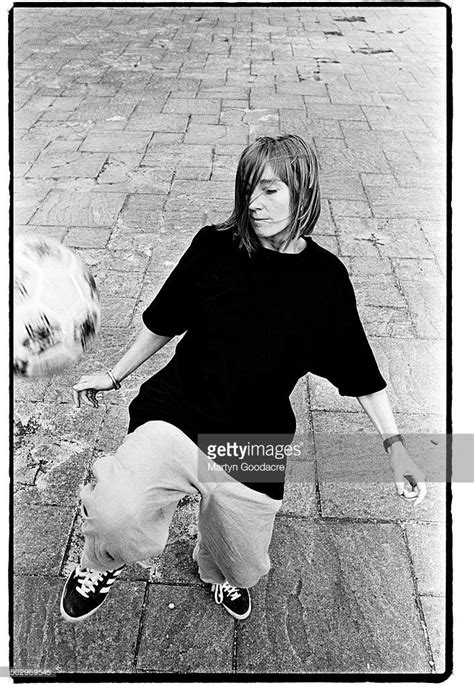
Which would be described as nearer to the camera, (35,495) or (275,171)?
(275,171)

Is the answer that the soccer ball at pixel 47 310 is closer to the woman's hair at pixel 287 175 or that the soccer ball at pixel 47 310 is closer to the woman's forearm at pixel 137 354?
the woman's forearm at pixel 137 354

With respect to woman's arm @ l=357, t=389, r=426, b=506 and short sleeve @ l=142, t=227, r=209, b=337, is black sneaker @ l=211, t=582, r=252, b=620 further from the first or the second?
short sleeve @ l=142, t=227, r=209, b=337

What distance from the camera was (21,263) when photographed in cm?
172

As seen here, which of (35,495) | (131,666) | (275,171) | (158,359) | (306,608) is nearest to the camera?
(275,171)

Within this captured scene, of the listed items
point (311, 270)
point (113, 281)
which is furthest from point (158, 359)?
point (311, 270)

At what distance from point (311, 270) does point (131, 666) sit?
1.22 metres

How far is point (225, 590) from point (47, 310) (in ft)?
3.40

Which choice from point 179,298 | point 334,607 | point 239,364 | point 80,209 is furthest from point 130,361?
point 80,209

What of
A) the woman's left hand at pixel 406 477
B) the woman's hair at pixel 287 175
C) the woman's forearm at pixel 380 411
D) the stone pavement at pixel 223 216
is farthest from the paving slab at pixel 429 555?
the woman's hair at pixel 287 175

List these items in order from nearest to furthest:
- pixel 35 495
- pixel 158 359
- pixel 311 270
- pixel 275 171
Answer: pixel 275 171, pixel 311 270, pixel 35 495, pixel 158 359

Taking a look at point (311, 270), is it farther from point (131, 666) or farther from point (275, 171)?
point (131, 666)

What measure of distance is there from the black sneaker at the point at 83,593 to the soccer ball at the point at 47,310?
2.26ft

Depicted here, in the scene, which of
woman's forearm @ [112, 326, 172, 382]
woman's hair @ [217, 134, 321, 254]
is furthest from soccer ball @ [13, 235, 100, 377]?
woman's hair @ [217, 134, 321, 254]

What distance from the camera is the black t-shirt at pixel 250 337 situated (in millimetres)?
1715
